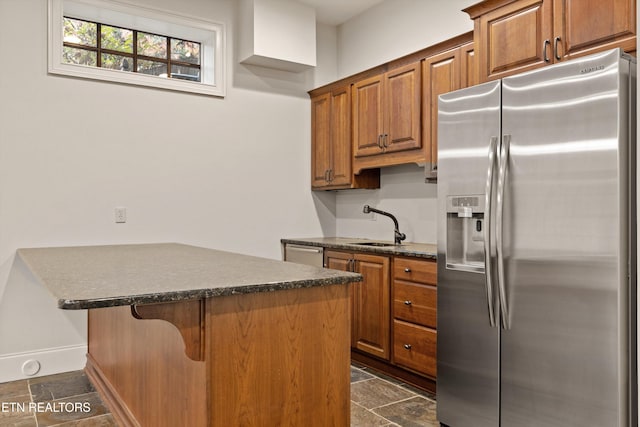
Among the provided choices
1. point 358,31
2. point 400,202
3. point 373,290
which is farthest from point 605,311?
point 358,31

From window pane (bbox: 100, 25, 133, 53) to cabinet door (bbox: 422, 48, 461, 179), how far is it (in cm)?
239

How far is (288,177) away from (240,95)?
0.87 meters

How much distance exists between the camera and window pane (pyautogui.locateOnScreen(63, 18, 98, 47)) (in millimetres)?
3830

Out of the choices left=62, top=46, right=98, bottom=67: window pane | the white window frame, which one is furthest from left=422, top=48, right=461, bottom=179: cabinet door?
left=62, top=46, right=98, bottom=67: window pane

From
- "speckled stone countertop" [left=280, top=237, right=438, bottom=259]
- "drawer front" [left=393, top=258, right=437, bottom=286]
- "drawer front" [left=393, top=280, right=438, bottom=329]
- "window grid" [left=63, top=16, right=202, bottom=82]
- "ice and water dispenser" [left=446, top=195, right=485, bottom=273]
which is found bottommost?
"drawer front" [left=393, top=280, right=438, bottom=329]

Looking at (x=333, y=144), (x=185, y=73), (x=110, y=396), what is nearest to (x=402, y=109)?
(x=333, y=144)

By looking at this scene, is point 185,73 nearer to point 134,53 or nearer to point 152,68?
point 152,68

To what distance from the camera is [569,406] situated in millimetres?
2045

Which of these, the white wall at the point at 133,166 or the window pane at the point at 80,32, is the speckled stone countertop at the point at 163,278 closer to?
the white wall at the point at 133,166

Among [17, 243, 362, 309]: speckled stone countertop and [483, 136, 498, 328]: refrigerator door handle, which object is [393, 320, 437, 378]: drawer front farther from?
[17, 243, 362, 309]: speckled stone countertop

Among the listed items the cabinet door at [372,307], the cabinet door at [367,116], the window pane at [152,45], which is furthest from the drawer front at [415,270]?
the window pane at [152,45]

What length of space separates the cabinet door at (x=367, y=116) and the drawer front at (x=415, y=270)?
1063 mm

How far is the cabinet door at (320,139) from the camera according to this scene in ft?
15.0

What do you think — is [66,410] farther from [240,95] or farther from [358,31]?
[358,31]
